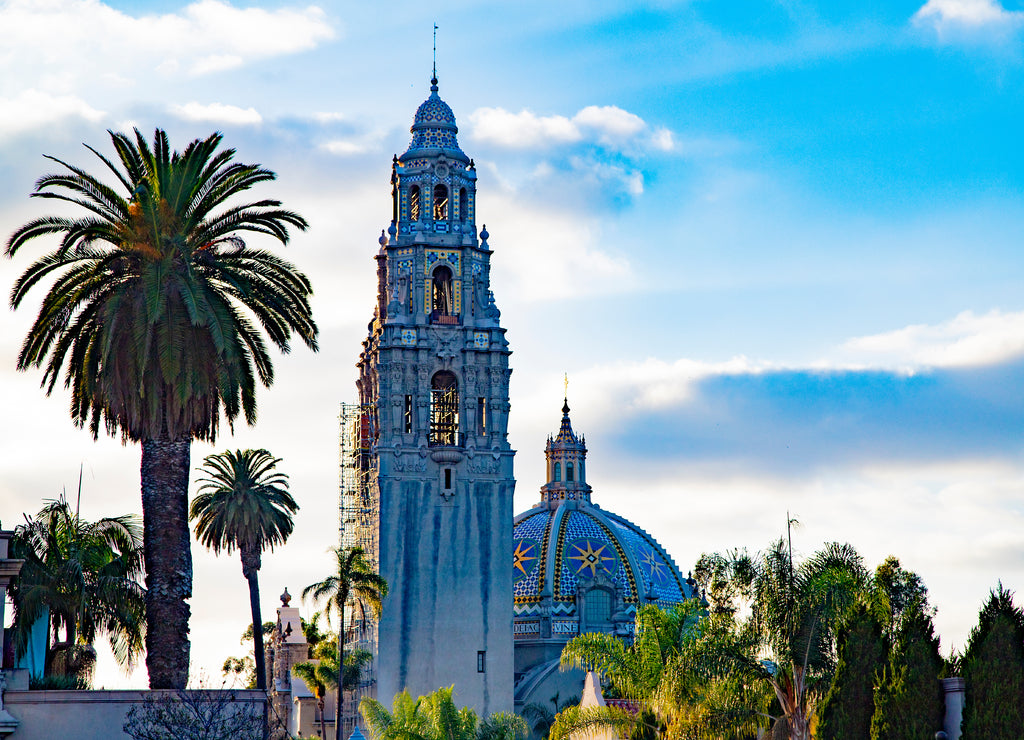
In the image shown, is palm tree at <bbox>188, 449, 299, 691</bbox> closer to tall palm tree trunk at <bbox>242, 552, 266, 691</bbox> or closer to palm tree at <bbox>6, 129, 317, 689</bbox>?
tall palm tree trunk at <bbox>242, 552, 266, 691</bbox>

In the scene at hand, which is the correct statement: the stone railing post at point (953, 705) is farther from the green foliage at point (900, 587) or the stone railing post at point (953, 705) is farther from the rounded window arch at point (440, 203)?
the rounded window arch at point (440, 203)

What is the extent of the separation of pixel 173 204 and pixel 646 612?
21.6 meters

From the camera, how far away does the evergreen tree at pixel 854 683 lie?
37000 mm

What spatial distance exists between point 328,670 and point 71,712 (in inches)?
1730

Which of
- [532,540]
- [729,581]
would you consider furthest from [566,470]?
[729,581]

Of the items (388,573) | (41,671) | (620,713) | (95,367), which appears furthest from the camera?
(388,573)

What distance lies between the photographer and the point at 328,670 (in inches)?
3054

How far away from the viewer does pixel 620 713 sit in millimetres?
51188

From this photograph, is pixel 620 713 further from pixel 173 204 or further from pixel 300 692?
pixel 300 692

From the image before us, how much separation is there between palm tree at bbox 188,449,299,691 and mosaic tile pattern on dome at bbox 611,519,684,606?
44.5 metres

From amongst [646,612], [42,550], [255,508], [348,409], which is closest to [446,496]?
[348,409]

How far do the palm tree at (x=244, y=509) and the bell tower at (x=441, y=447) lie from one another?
1853 cm

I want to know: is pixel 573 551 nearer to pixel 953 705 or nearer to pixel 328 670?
pixel 328 670

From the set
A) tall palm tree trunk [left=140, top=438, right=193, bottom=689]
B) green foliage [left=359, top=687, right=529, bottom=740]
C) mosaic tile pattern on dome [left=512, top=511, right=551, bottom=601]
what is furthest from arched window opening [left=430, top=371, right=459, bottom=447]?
tall palm tree trunk [left=140, top=438, right=193, bottom=689]
